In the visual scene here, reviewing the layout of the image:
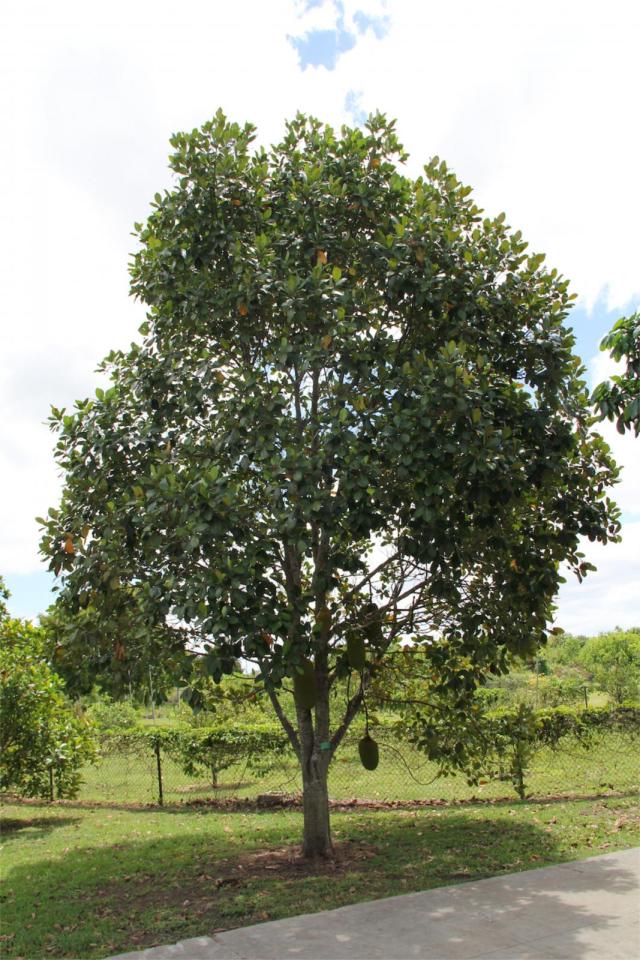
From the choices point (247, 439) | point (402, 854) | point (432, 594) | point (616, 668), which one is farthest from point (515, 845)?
point (616, 668)

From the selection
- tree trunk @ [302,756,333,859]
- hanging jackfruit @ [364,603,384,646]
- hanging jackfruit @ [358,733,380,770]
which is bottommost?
tree trunk @ [302,756,333,859]

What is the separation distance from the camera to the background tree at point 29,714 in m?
11.1

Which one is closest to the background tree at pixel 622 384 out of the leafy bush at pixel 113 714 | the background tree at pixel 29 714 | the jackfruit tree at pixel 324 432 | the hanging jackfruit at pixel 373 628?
the jackfruit tree at pixel 324 432

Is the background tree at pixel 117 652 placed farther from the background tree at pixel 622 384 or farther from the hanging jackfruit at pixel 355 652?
the background tree at pixel 622 384

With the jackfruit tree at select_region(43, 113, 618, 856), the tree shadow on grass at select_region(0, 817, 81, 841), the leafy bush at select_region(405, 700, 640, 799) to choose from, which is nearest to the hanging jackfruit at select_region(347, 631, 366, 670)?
the jackfruit tree at select_region(43, 113, 618, 856)

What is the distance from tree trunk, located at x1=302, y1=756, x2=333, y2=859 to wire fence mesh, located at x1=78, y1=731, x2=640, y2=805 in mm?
4022

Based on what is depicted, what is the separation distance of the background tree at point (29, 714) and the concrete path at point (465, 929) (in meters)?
6.41

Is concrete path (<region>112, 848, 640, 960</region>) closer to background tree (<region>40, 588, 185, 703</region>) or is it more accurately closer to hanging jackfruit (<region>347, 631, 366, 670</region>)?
hanging jackfruit (<region>347, 631, 366, 670</region>)

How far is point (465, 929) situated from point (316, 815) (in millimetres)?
2865

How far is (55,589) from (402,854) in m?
4.58

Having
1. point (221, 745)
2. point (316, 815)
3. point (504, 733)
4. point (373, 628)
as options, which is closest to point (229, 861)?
point (316, 815)

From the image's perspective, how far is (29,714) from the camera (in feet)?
36.6

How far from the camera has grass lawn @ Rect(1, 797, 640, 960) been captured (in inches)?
240

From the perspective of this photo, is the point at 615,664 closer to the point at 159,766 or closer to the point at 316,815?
the point at 159,766
